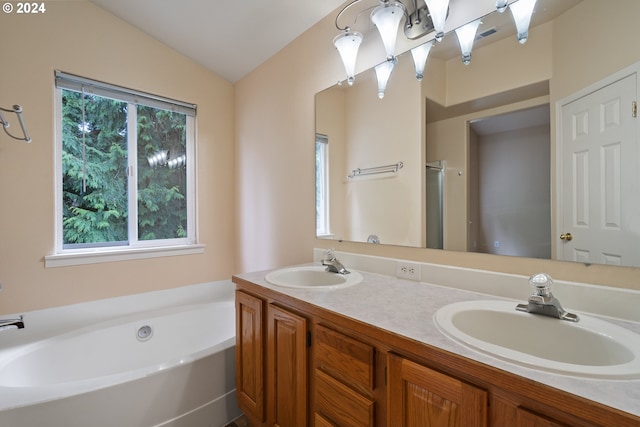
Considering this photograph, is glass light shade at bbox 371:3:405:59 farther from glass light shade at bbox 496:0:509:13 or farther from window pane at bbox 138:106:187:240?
window pane at bbox 138:106:187:240

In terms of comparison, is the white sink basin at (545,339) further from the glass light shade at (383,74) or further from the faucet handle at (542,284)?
the glass light shade at (383,74)

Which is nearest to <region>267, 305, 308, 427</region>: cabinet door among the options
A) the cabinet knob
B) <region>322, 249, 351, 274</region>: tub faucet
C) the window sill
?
<region>322, 249, 351, 274</region>: tub faucet

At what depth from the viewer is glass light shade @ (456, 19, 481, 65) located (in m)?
1.21

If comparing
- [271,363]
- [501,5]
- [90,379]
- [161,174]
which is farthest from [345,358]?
[161,174]

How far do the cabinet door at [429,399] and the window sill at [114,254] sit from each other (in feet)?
6.97

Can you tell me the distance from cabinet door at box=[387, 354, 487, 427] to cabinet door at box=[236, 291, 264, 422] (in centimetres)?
72

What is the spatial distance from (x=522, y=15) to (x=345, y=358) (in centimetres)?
138

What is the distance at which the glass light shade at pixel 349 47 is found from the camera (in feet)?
5.16

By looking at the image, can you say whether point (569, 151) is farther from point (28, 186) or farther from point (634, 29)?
point (28, 186)

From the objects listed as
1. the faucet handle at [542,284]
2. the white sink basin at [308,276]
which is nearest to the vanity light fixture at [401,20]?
the faucet handle at [542,284]

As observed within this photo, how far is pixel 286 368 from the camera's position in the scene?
3.98 ft

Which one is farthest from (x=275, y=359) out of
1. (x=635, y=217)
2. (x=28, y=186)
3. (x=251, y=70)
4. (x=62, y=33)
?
(x=62, y=33)

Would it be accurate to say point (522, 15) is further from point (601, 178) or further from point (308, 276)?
point (308, 276)

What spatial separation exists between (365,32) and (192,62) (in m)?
1.63
